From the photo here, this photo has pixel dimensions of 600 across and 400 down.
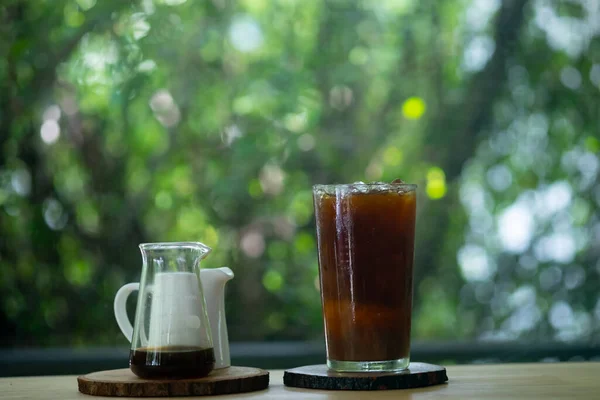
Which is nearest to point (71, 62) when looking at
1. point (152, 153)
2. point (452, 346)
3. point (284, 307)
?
point (152, 153)

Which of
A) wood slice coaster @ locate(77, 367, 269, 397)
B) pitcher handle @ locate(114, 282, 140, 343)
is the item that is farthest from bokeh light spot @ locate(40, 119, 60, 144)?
wood slice coaster @ locate(77, 367, 269, 397)

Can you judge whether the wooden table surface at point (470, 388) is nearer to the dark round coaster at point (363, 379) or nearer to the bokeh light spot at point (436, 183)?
the dark round coaster at point (363, 379)

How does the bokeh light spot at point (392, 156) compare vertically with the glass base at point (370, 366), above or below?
above

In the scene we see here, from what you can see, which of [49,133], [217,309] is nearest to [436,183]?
[49,133]

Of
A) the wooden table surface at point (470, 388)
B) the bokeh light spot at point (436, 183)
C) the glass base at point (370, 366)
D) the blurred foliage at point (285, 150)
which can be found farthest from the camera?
the bokeh light spot at point (436, 183)

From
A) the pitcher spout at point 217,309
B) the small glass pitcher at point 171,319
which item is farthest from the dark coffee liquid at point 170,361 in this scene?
the pitcher spout at point 217,309

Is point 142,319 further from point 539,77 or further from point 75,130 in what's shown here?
point 539,77

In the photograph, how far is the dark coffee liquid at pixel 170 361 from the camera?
3.48ft

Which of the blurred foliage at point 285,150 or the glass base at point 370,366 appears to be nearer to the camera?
the glass base at point 370,366

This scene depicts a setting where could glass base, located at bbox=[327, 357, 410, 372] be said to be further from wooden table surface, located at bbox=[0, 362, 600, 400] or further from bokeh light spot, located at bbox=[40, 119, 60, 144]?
bokeh light spot, located at bbox=[40, 119, 60, 144]

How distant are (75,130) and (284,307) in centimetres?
100

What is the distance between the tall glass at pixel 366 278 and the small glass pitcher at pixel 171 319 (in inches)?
7.2

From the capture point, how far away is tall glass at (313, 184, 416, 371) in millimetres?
1132

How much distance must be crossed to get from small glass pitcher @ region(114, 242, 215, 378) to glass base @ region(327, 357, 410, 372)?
0.59 ft
